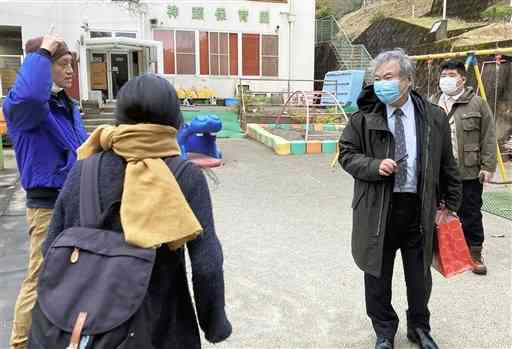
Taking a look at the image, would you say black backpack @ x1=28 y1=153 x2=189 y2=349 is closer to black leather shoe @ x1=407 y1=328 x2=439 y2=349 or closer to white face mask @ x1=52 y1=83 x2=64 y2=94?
white face mask @ x1=52 y1=83 x2=64 y2=94

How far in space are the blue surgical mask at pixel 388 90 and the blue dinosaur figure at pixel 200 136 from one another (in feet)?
16.9

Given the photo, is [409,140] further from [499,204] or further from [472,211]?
[499,204]

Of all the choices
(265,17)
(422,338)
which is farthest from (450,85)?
(265,17)

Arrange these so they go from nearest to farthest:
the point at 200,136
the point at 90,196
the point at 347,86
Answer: the point at 90,196, the point at 200,136, the point at 347,86

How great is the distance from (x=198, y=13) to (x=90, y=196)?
2006 centimetres

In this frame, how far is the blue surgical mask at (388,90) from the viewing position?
8.91 ft

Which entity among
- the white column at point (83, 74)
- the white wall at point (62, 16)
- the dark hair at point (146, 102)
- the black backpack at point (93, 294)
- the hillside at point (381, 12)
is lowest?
the black backpack at point (93, 294)

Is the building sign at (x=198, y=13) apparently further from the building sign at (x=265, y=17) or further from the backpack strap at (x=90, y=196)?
the backpack strap at (x=90, y=196)

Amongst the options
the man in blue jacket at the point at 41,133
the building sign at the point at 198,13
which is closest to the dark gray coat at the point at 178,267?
the man in blue jacket at the point at 41,133

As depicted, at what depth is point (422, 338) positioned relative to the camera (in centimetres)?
296

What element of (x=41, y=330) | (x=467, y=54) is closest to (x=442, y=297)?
(x=41, y=330)

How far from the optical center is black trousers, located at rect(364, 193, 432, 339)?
2.78 metres

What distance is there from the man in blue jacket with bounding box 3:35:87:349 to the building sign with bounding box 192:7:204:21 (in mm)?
18805

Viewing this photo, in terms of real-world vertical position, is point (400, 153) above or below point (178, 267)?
above
